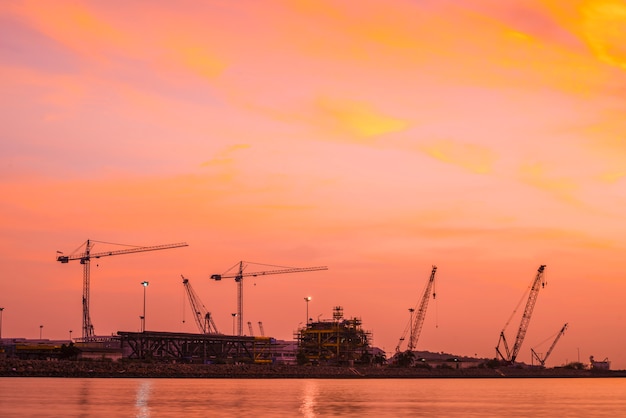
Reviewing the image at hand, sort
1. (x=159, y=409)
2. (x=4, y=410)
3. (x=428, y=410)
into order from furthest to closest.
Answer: (x=428, y=410), (x=159, y=409), (x=4, y=410)

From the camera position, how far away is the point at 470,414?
98.7 metres

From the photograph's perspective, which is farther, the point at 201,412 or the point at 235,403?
the point at 235,403

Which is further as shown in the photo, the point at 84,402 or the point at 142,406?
the point at 84,402

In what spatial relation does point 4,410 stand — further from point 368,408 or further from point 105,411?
point 368,408

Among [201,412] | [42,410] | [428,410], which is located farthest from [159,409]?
[428,410]

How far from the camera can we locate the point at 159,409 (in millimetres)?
96188

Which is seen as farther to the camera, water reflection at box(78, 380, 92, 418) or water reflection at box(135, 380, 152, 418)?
water reflection at box(135, 380, 152, 418)

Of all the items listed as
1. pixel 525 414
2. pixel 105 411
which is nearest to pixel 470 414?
pixel 525 414

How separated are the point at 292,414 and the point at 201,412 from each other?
9228 mm

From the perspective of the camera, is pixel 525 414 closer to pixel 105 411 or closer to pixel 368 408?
pixel 368 408

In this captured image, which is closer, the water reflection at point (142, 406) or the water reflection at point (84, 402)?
the water reflection at point (84, 402)

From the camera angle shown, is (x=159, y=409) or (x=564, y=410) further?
(x=564, y=410)

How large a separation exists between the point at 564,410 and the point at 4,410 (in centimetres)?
6467

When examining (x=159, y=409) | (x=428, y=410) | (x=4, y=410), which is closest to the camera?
(x=4, y=410)
